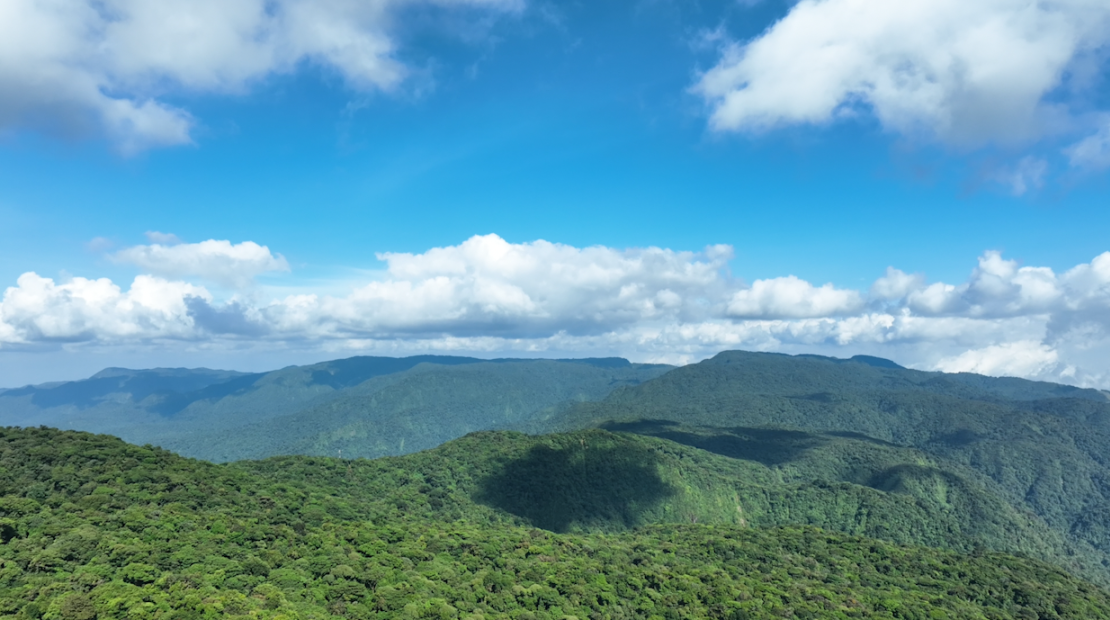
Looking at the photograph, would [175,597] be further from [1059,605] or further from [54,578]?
[1059,605]

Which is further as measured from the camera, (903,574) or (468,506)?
(468,506)

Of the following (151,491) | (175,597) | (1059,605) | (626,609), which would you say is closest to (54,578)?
(175,597)

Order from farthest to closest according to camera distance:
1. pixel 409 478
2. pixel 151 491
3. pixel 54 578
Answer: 1. pixel 409 478
2. pixel 151 491
3. pixel 54 578

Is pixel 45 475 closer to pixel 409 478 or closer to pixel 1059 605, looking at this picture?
pixel 409 478

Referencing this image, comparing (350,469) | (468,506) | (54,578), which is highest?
(54,578)

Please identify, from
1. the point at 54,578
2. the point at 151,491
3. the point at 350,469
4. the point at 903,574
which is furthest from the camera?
the point at 350,469

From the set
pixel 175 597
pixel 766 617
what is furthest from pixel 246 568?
pixel 766 617

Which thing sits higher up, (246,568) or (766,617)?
(246,568)
